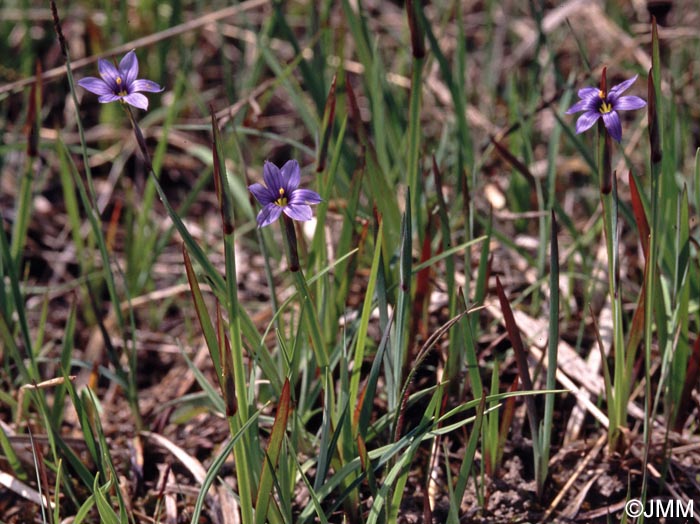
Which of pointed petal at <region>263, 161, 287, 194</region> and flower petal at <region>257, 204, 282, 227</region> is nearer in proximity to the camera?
flower petal at <region>257, 204, 282, 227</region>

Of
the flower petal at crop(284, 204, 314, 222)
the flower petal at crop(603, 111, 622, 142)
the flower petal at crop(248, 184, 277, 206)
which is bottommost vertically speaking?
the flower petal at crop(284, 204, 314, 222)

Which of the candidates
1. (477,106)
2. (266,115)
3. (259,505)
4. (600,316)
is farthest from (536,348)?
(266,115)

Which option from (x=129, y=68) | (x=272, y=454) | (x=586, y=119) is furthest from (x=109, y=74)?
(x=586, y=119)

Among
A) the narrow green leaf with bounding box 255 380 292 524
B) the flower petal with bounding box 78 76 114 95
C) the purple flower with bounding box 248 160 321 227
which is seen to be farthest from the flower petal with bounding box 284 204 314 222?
the flower petal with bounding box 78 76 114 95

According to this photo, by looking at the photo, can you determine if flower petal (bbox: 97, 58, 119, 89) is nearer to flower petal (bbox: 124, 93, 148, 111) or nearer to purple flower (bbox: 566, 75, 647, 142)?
flower petal (bbox: 124, 93, 148, 111)

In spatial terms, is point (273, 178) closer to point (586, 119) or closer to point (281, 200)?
point (281, 200)

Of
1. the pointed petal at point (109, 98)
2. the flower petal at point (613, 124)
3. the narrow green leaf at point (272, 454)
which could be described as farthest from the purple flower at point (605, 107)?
the pointed petal at point (109, 98)

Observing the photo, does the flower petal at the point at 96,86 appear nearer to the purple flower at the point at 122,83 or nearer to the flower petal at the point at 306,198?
the purple flower at the point at 122,83
